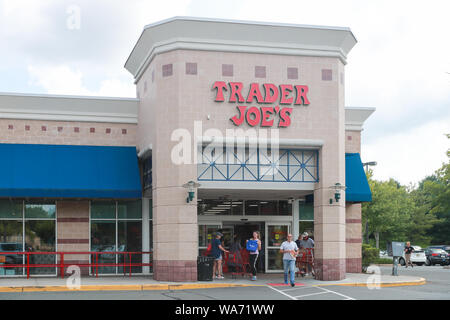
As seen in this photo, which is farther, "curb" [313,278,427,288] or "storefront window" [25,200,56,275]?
"storefront window" [25,200,56,275]

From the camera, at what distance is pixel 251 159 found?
2047 cm

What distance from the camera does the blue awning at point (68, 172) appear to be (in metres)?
21.0

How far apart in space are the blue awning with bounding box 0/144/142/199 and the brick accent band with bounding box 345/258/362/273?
32.3 feet

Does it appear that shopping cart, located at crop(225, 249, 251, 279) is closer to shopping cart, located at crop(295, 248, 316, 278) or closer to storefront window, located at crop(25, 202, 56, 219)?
A: shopping cart, located at crop(295, 248, 316, 278)

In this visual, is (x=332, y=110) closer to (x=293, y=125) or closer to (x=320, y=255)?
(x=293, y=125)

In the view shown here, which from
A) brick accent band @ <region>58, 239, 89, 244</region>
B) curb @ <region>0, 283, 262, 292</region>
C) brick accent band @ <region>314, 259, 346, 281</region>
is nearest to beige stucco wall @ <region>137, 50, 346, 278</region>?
brick accent band @ <region>314, 259, 346, 281</region>

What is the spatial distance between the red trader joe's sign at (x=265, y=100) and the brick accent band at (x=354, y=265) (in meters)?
8.17

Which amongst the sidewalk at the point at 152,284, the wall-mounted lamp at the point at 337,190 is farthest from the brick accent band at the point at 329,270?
the wall-mounted lamp at the point at 337,190

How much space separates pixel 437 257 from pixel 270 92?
2769 cm

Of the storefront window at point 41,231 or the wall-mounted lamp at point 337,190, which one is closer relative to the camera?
the wall-mounted lamp at point 337,190

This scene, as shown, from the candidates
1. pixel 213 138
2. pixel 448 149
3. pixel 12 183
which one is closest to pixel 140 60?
pixel 213 138

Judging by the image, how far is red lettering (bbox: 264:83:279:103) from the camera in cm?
2038

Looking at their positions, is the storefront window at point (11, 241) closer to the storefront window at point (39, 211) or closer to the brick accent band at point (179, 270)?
the storefront window at point (39, 211)

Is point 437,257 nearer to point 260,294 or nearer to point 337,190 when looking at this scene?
point 337,190
